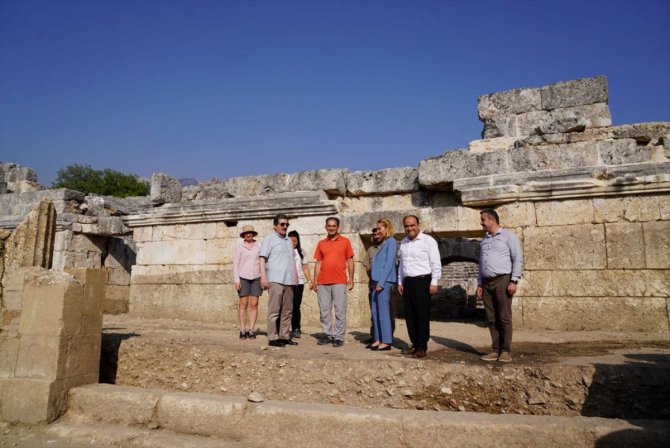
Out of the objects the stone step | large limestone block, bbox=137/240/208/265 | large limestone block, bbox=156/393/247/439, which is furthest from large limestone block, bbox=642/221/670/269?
large limestone block, bbox=137/240/208/265

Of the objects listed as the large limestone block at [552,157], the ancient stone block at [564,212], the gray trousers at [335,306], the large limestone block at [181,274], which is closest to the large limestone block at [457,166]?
the large limestone block at [552,157]

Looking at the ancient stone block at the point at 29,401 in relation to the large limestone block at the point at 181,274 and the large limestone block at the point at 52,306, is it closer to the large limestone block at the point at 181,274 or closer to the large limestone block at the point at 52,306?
the large limestone block at the point at 52,306

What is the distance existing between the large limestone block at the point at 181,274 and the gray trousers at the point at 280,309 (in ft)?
10.5

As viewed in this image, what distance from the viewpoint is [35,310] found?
443 centimetres

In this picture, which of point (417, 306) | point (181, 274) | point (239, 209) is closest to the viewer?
point (417, 306)

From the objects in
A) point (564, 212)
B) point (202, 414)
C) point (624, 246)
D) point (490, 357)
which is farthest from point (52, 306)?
point (624, 246)

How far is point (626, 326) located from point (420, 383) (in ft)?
12.8

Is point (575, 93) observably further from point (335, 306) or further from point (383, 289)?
point (335, 306)

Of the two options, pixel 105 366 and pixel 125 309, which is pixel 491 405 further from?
pixel 125 309

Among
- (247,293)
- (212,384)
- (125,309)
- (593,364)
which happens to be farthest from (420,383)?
(125,309)

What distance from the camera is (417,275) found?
16.5ft

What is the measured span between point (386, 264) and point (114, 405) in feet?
10.2

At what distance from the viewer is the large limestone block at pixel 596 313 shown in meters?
6.18

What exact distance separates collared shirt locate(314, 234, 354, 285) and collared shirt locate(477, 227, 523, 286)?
1.72 meters
